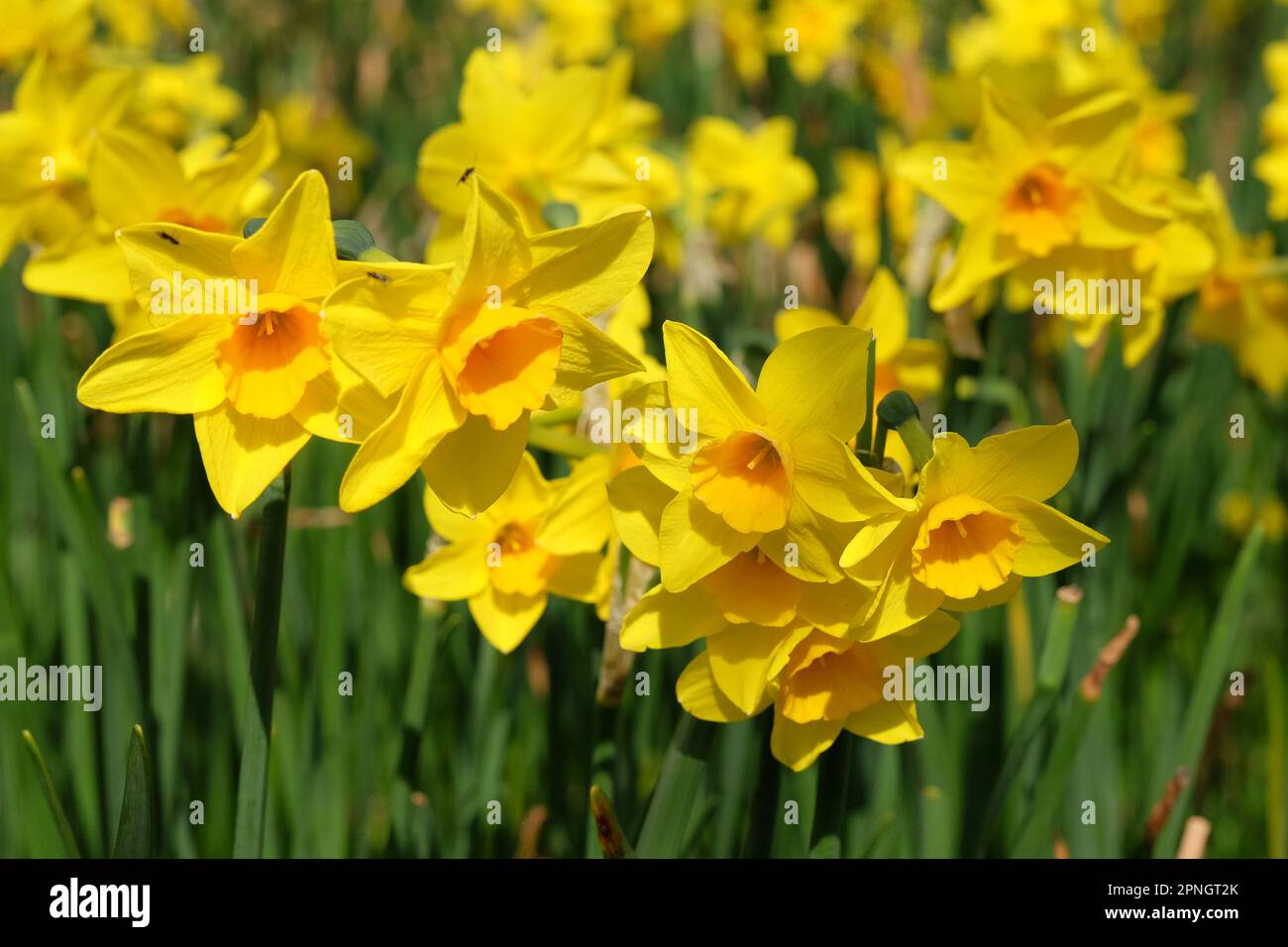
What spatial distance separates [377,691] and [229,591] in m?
0.36

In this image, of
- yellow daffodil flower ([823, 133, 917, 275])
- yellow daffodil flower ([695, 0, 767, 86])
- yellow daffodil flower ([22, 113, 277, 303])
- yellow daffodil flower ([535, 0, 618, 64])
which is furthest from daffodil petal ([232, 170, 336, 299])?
yellow daffodil flower ([535, 0, 618, 64])

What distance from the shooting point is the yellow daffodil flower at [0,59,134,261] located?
5.66 feet

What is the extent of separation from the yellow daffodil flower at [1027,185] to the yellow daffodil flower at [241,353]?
94 centimetres

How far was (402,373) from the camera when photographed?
106 centimetres

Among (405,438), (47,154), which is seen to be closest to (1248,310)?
(405,438)

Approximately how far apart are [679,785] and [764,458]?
1.15ft

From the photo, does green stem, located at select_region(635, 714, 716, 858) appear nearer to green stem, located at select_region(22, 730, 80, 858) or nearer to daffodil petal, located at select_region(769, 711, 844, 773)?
daffodil petal, located at select_region(769, 711, 844, 773)

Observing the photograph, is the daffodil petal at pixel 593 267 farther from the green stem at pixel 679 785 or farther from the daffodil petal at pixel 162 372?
the green stem at pixel 679 785

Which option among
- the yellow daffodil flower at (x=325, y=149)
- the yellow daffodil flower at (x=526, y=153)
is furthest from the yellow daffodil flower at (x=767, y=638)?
the yellow daffodil flower at (x=325, y=149)

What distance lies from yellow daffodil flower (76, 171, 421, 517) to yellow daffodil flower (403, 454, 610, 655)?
278 mm

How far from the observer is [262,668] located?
1.18 m

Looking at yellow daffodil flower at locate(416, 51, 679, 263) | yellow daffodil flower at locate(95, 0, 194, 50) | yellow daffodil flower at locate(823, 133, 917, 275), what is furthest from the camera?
yellow daffodil flower at locate(95, 0, 194, 50)

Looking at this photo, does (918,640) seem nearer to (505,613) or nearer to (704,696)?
(704,696)
